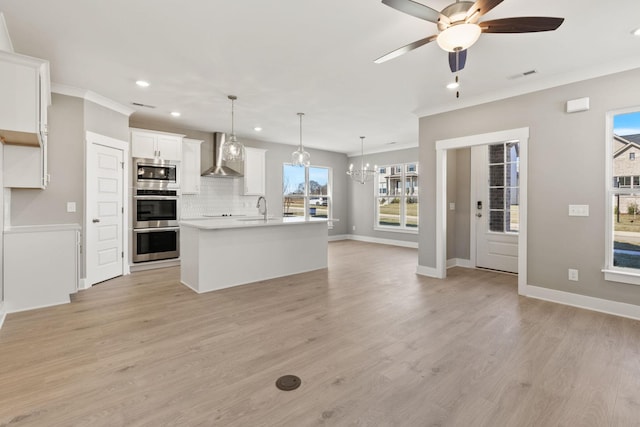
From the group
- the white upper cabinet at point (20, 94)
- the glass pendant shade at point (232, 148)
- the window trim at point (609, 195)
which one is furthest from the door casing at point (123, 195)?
the window trim at point (609, 195)

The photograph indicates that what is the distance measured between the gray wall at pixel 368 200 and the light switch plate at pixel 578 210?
15.1 feet

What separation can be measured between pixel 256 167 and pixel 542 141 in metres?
5.57

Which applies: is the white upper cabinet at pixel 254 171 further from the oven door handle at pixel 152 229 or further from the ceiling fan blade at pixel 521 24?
the ceiling fan blade at pixel 521 24

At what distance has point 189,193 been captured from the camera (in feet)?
20.6

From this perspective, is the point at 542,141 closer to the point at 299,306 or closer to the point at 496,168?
the point at 496,168

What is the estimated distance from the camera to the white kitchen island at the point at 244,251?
13.8 ft

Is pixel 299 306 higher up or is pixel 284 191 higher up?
pixel 284 191

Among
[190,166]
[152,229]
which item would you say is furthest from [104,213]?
[190,166]

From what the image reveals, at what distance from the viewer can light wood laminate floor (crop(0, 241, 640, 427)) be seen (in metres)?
1.81

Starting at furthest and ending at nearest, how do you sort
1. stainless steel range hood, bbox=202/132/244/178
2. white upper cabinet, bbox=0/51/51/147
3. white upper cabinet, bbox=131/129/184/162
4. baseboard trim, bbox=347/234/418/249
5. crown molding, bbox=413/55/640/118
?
baseboard trim, bbox=347/234/418/249
stainless steel range hood, bbox=202/132/244/178
white upper cabinet, bbox=131/129/184/162
crown molding, bbox=413/55/640/118
white upper cabinet, bbox=0/51/51/147

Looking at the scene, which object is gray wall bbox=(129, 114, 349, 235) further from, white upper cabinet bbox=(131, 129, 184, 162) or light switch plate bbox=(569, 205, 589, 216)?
light switch plate bbox=(569, 205, 589, 216)

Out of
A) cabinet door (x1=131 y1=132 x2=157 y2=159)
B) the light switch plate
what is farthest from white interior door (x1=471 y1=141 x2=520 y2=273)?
cabinet door (x1=131 y1=132 x2=157 y2=159)

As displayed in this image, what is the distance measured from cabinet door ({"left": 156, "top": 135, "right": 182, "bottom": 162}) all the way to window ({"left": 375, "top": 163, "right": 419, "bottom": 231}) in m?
5.56

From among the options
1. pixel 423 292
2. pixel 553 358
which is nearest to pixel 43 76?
pixel 423 292
